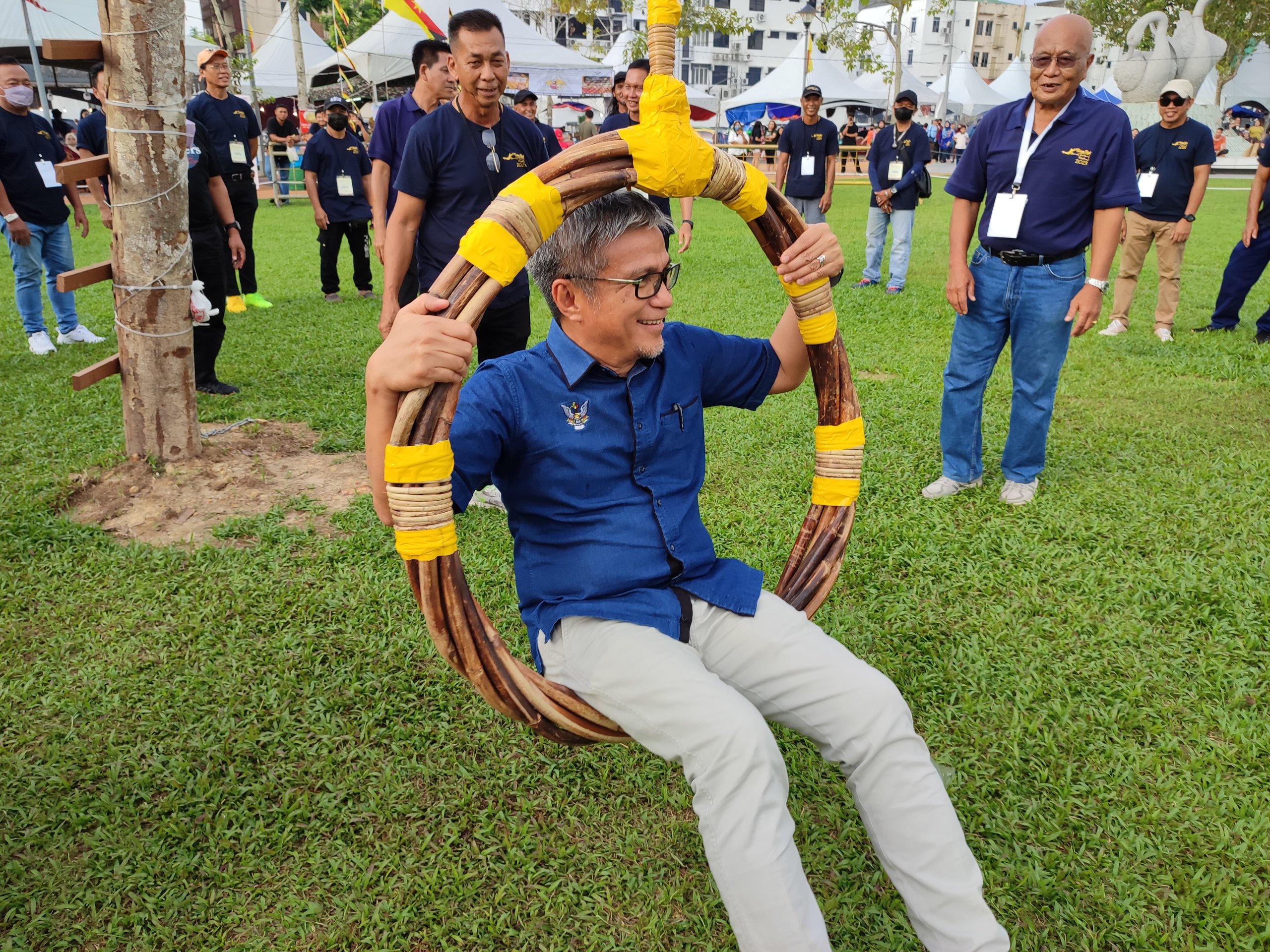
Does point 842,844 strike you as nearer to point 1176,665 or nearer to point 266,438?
point 1176,665

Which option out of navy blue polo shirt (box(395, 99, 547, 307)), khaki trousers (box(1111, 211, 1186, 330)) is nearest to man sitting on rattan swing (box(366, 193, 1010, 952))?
navy blue polo shirt (box(395, 99, 547, 307))

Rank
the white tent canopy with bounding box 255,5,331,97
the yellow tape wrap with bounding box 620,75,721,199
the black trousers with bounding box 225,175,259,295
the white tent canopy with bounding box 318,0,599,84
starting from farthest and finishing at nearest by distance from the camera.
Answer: the white tent canopy with bounding box 255,5,331,97
the white tent canopy with bounding box 318,0,599,84
the black trousers with bounding box 225,175,259,295
the yellow tape wrap with bounding box 620,75,721,199

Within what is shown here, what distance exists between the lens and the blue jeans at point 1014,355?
13.1 feet

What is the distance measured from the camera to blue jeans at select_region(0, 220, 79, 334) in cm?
684

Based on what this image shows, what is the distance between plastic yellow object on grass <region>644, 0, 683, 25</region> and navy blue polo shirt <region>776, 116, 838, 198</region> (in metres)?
7.68

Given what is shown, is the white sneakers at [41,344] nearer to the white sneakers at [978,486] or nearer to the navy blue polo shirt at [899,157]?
the white sneakers at [978,486]

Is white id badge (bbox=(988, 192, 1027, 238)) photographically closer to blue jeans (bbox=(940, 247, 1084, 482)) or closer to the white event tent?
blue jeans (bbox=(940, 247, 1084, 482))

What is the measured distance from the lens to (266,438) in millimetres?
5016

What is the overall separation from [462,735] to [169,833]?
83cm

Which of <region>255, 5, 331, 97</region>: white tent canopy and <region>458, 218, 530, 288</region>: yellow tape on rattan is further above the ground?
<region>255, 5, 331, 97</region>: white tent canopy

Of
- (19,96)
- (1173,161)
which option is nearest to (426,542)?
(19,96)

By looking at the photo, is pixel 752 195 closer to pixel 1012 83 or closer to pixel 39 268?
pixel 39 268

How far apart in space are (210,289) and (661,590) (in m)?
5.10

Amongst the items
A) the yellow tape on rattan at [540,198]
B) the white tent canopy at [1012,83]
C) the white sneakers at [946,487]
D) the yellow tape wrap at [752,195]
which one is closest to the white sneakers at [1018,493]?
the white sneakers at [946,487]
